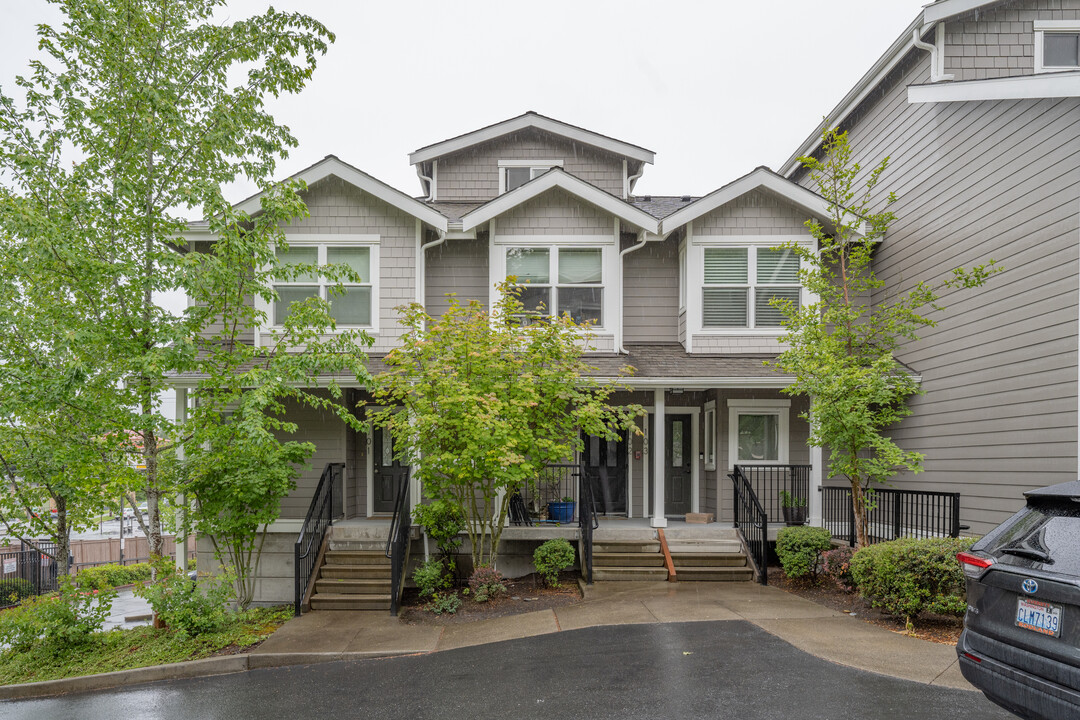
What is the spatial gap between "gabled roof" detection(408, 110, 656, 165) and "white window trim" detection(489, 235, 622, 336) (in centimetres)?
316

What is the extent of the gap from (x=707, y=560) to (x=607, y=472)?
301 centimetres

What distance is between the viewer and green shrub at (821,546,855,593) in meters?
9.50

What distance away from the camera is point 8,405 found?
25.2 ft

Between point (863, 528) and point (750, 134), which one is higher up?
point (750, 134)

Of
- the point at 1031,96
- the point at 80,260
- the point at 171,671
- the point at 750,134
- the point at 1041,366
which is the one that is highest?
the point at 750,134

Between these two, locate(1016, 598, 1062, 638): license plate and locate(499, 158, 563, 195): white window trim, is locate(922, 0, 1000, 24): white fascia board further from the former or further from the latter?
locate(1016, 598, 1062, 638): license plate

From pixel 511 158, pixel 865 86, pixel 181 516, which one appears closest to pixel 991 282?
pixel 865 86

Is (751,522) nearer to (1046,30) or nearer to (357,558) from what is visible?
(357,558)

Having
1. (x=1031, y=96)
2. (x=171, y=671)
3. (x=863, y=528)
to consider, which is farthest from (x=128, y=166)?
(x=1031, y=96)

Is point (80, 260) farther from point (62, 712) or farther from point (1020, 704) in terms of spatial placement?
point (1020, 704)

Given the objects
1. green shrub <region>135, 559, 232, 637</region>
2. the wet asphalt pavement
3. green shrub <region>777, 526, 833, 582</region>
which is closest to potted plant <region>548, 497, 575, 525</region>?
green shrub <region>777, 526, 833, 582</region>

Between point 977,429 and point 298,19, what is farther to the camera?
point 977,429

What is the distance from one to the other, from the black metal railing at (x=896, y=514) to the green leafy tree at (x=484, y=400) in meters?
3.58

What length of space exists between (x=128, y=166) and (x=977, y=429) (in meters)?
11.5
